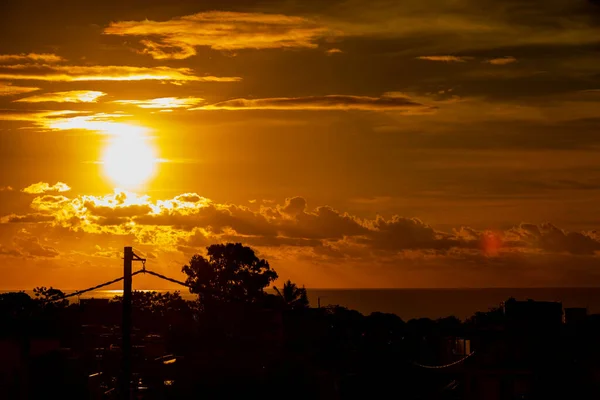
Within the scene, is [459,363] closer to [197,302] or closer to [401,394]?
[401,394]

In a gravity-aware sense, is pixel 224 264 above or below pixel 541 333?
above

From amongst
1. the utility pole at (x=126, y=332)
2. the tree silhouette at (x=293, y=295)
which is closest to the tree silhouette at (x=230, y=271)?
the tree silhouette at (x=293, y=295)

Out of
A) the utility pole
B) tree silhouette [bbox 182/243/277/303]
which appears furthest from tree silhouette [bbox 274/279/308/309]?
the utility pole

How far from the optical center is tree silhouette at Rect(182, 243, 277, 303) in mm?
124938

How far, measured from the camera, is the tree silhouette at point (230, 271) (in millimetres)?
124938

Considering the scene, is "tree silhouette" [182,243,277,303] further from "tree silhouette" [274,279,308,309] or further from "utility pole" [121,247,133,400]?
"utility pole" [121,247,133,400]

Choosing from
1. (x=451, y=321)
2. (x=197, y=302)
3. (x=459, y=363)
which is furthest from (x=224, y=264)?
(x=459, y=363)

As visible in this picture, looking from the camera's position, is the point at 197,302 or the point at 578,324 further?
the point at 197,302

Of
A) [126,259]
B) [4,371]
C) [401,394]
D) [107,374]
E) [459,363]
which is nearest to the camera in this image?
[126,259]

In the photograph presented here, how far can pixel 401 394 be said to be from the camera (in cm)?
7431

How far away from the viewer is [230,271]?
127 m

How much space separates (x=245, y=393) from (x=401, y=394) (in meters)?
15.8

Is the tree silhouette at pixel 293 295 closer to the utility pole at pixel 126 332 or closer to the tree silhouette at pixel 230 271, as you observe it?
the tree silhouette at pixel 230 271

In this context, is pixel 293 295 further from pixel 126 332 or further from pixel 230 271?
pixel 126 332
